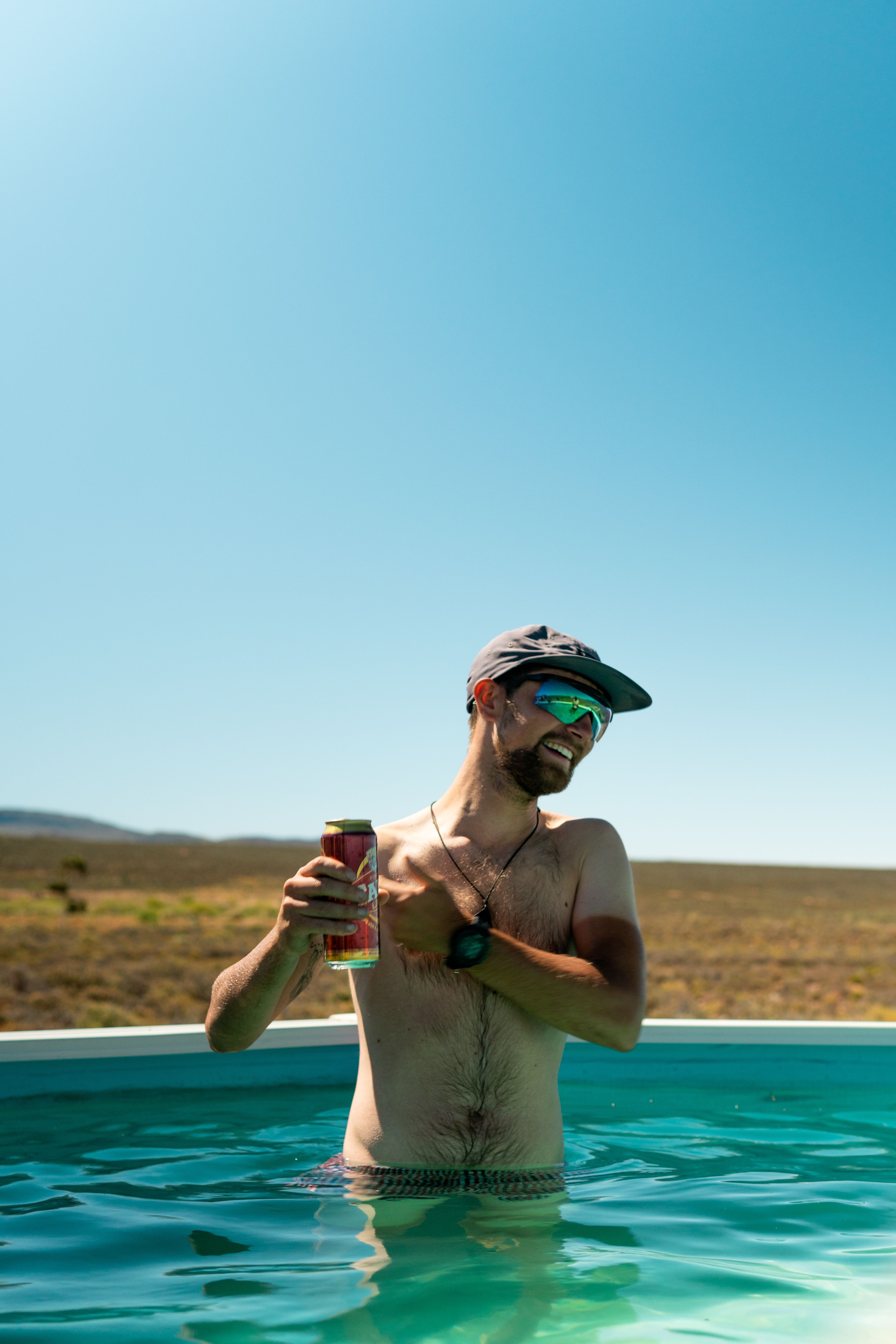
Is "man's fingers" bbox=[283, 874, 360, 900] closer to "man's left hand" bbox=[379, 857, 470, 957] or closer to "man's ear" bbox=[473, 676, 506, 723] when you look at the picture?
"man's left hand" bbox=[379, 857, 470, 957]

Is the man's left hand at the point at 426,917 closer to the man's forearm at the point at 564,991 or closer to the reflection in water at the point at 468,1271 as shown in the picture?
the man's forearm at the point at 564,991

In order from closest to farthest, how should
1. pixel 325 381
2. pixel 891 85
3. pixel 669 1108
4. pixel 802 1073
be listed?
pixel 669 1108
pixel 802 1073
pixel 891 85
pixel 325 381

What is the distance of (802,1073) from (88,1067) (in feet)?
11.9

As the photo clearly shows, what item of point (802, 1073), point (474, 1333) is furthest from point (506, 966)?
point (802, 1073)

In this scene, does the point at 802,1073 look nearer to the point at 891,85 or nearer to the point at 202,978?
the point at 891,85

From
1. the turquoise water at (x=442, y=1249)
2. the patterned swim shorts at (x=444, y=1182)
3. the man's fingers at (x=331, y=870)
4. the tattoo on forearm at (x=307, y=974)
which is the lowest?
the turquoise water at (x=442, y=1249)

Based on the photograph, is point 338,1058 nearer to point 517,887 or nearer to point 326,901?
point 517,887

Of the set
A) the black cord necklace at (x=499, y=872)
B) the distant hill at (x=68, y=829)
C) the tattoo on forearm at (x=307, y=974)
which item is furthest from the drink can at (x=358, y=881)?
the distant hill at (x=68, y=829)

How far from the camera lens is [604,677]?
8.59 ft

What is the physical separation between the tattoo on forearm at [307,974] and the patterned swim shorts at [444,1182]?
18.0 inches

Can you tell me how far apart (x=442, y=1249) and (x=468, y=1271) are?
0.50 feet

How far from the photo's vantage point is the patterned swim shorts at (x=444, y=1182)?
100 inches

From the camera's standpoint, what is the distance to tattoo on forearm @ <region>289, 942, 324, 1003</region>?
2537mm

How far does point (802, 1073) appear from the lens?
5.74 m
